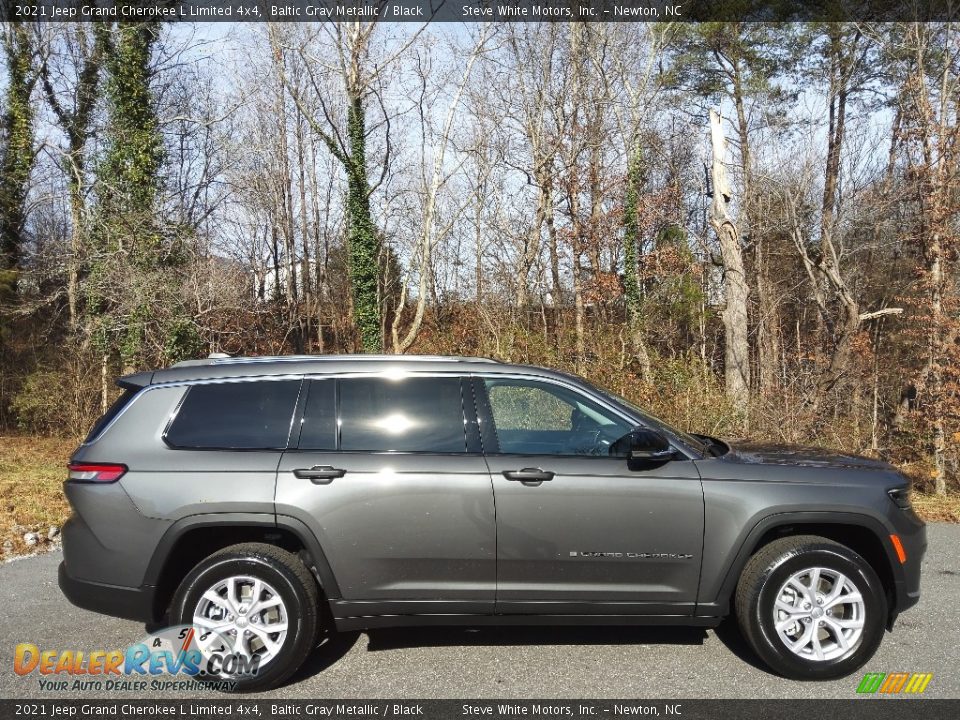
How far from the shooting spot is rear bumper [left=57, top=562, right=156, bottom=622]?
3967 millimetres

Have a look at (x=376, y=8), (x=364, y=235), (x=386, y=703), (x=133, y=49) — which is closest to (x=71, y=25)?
(x=133, y=49)

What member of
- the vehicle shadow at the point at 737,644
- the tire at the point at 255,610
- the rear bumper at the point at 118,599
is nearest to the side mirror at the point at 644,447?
the vehicle shadow at the point at 737,644

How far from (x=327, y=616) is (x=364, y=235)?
1622 centimetres

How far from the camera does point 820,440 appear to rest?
12547 millimetres

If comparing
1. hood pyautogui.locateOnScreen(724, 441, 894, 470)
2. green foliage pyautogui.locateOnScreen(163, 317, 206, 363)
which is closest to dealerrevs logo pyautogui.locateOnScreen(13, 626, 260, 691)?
hood pyautogui.locateOnScreen(724, 441, 894, 470)

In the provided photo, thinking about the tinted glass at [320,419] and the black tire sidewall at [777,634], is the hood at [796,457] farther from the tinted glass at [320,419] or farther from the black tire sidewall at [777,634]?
the tinted glass at [320,419]

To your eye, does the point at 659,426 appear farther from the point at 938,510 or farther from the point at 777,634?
the point at 938,510

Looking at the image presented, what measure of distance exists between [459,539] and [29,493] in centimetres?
830

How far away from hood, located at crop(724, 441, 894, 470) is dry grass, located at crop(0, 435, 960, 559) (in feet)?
16.6

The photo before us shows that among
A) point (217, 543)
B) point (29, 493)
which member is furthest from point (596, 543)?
point (29, 493)

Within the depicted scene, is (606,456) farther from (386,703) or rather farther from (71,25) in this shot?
(71,25)

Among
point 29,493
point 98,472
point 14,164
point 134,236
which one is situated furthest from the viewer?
point 14,164

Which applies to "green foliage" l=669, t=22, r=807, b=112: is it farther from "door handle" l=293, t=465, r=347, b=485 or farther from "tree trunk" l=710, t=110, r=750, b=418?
"door handle" l=293, t=465, r=347, b=485

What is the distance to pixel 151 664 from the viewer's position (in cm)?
415
